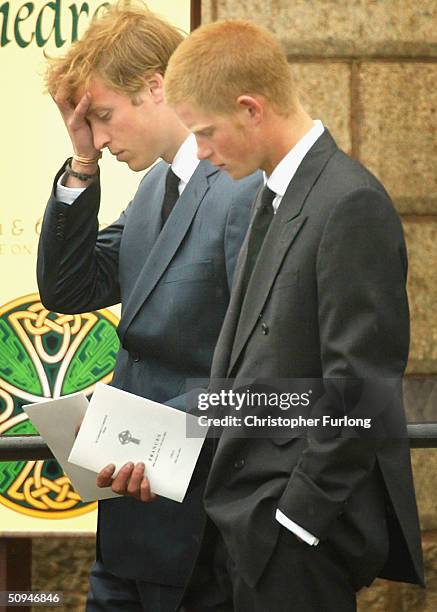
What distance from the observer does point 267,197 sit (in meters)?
2.57

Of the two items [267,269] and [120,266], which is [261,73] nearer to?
[267,269]

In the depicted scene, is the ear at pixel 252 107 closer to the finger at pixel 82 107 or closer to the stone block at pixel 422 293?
the finger at pixel 82 107

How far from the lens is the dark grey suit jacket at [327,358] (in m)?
2.26

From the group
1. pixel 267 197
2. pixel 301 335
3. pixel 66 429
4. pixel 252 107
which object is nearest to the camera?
pixel 301 335

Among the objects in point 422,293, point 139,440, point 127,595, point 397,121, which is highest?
point 139,440

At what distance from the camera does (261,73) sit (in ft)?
8.10

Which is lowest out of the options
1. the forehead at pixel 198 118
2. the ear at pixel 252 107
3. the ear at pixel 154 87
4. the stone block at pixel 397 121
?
the stone block at pixel 397 121

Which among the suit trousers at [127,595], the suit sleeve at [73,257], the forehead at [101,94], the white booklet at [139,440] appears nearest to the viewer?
the white booklet at [139,440]

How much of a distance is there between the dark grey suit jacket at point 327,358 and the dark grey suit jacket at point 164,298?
1.29 ft

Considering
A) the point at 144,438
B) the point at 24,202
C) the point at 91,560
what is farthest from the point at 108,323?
the point at 144,438

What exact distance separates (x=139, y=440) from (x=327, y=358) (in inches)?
22.9

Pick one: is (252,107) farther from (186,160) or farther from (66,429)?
(66,429)

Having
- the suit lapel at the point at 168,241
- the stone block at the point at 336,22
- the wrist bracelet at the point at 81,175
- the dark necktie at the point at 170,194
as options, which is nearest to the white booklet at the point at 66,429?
the suit lapel at the point at 168,241

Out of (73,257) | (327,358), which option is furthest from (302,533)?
(73,257)
